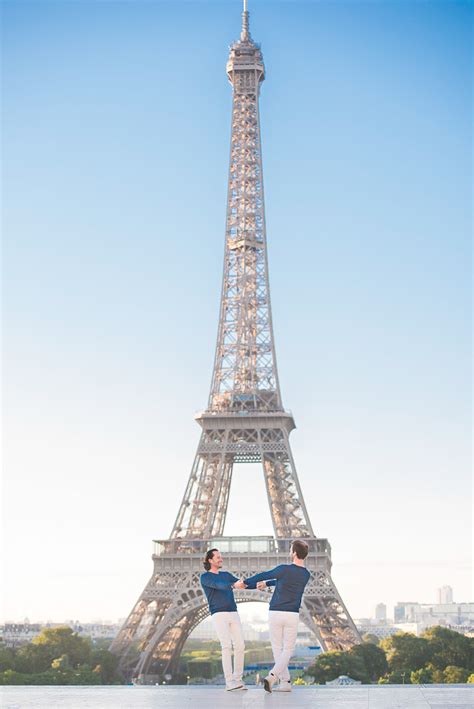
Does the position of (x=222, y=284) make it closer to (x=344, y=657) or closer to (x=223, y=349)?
(x=223, y=349)

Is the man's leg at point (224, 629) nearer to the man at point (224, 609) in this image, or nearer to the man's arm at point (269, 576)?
the man at point (224, 609)

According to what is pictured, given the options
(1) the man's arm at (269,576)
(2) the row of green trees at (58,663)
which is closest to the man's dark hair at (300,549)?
(1) the man's arm at (269,576)

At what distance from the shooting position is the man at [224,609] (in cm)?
1498

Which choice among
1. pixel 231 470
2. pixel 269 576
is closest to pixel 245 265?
pixel 231 470

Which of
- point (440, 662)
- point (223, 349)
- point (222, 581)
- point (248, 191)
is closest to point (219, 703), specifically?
point (222, 581)

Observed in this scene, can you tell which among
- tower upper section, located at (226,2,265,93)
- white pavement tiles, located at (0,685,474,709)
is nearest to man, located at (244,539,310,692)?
white pavement tiles, located at (0,685,474,709)

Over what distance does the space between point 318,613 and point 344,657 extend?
11.4 ft

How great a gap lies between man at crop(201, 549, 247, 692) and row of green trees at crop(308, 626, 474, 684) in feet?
138

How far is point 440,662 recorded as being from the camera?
62.4 meters

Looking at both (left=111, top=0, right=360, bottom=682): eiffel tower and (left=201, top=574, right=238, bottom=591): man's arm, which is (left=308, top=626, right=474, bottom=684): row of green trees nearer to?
(left=111, top=0, right=360, bottom=682): eiffel tower

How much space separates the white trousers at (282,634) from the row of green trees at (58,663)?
41.3 metres

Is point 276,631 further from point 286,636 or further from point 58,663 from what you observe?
point 58,663

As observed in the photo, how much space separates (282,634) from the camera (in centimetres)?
1505

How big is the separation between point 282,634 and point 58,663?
168 ft
